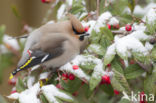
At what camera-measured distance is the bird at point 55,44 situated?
1.67 meters

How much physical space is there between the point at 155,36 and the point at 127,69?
0.21 meters

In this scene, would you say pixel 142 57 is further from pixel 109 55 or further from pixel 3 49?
pixel 3 49

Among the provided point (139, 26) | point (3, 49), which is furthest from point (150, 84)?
point (3, 49)

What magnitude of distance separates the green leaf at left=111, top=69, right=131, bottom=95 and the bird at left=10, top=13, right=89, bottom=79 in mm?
382

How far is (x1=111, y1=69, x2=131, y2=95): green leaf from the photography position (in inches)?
52.3

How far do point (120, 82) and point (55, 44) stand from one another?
0.55 metres

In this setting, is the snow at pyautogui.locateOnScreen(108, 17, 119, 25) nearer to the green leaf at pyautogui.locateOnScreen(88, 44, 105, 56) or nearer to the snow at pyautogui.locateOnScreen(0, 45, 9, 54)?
the green leaf at pyautogui.locateOnScreen(88, 44, 105, 56)

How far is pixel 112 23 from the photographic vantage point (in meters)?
1.58

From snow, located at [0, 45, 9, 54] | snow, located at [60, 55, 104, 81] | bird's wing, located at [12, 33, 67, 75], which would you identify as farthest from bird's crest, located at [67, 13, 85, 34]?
snow, located at [0, 45, 9, 54]

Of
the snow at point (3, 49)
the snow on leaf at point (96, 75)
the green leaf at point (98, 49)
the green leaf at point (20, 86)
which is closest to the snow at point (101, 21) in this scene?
the green leaf at point (98, 49)

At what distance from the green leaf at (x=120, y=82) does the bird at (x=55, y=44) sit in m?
0.38

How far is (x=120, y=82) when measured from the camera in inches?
52.4

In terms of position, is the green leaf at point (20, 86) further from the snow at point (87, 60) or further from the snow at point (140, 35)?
the snow at point (140, 35)

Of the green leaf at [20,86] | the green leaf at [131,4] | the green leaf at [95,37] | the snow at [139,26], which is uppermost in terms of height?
the green leaf at [131,4]
